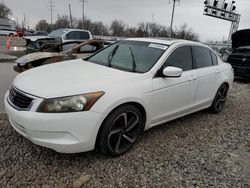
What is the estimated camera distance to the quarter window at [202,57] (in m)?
4.20

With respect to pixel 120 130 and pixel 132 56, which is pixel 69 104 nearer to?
pixel 120 130

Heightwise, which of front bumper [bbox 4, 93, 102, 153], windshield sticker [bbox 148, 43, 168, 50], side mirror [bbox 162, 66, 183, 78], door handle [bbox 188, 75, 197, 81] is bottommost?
front bumper [bbox 4, 93, 102, 153]

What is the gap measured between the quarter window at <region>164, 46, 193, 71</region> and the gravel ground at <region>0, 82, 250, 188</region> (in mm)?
1171

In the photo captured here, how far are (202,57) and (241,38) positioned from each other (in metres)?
7.81

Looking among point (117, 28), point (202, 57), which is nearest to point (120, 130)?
point (202, 57)

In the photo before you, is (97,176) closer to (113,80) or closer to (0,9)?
(113,80)

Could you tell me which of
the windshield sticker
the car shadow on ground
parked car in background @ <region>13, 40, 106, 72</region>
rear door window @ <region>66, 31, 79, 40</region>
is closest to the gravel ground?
the car shadow on ground

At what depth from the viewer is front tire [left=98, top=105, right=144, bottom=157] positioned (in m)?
2.76

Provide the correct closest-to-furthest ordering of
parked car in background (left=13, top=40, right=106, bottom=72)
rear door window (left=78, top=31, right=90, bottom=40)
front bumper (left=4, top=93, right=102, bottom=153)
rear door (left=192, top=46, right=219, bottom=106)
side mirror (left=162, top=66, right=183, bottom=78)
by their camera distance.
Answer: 1. front bumper (left=4, top=93, right=102, bottom=153)
2. side mirror (left=162, top=66, right=183, bottom=78)
3. rear door (left=192, top=46, right=219, bottom=106)
4. parked car in background (left=13, top=40, right=106, bottom=72)
5. rear door window (left=78, top=31, right=90, bottom=40)

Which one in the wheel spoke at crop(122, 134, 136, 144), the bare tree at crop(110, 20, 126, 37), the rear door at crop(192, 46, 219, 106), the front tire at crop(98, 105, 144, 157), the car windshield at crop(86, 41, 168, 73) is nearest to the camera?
the front tire at crop(98, 105, 144, 157)

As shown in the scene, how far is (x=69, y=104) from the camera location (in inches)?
97.4

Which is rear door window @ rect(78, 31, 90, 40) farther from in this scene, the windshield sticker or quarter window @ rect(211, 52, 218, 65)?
the windshield sticker

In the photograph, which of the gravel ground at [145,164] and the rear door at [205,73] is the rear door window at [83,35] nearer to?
the rear door at [205,73]

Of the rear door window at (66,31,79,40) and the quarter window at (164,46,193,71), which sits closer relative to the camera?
the quarter window at (164,46,193,71)
